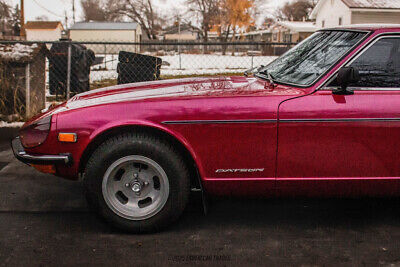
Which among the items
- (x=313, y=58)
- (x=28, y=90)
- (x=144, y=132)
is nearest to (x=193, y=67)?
(x=28, y=90)

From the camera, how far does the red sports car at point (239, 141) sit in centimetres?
337

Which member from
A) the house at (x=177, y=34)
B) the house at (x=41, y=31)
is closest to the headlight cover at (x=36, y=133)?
the house at (x=41, y=31)

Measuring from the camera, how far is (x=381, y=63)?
359 centimetres

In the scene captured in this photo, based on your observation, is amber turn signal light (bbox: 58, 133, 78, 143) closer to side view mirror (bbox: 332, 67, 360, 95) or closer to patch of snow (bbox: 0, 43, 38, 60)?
side view mirror (bbox: 332, 67, 360, 95)

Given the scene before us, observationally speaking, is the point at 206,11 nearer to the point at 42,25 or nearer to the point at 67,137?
the point at 42,25

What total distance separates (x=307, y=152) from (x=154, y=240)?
1.23m

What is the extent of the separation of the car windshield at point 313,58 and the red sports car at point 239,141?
0.09 feet

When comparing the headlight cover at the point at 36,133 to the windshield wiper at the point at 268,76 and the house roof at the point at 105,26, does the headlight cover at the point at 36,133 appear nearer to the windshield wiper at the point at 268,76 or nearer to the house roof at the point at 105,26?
the windshield wiper at the point at 268,76

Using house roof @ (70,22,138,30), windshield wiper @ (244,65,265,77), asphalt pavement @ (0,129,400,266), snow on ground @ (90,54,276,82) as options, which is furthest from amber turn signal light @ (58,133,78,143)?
house roof @ (70,22,138,30)

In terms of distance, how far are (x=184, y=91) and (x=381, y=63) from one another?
4.79ft

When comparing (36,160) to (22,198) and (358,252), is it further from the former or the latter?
(358,252)

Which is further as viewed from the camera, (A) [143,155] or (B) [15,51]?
(B) [15,51]

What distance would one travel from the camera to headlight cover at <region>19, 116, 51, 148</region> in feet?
11.5

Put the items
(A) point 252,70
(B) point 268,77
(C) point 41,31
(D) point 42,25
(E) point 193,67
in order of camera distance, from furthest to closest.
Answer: (D) point 42,25 < (C) point 41,31 < (E) point 193,67 < (A) point 252,70 < (B) point 268,77
